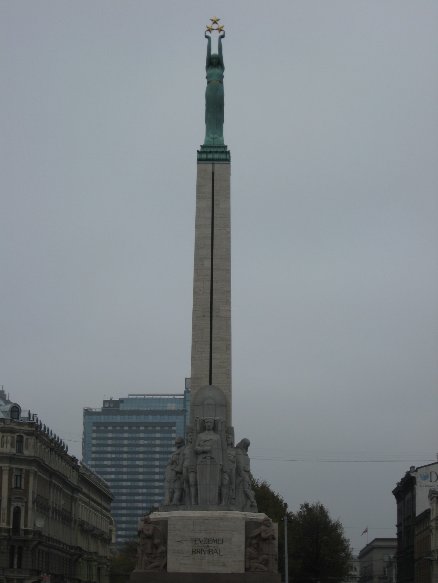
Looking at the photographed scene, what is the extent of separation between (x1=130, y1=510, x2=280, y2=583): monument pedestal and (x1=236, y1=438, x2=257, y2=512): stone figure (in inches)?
59.3

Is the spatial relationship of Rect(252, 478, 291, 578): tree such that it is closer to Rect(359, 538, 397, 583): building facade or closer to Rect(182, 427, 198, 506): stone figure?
Rect(182, 427, 198, 506): stone figure

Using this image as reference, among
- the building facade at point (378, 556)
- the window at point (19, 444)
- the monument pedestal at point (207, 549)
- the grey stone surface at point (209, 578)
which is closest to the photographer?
the grey stone surface at point (209, 578)

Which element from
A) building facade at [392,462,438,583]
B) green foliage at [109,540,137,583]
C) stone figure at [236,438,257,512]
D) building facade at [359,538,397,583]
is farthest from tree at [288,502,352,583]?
building facade at [359,538,397,583]

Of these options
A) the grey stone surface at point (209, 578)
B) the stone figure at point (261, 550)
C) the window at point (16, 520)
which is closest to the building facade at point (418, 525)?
the window at point (16, 520)

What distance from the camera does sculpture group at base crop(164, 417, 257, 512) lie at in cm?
3288

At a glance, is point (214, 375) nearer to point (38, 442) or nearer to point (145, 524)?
point (145, 524)

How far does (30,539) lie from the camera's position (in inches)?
2480

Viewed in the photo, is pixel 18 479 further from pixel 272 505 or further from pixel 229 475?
pixel 229 475

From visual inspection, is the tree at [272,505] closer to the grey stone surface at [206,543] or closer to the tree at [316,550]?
the tree at [316,550]

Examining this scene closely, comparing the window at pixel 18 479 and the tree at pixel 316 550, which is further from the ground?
the window at pixel 18 479

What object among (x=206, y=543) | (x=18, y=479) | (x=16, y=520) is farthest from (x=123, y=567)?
(x=206, y=543)

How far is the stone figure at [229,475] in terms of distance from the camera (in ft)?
108

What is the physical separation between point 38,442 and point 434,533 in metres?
27.9

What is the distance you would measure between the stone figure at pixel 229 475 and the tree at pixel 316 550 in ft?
119
